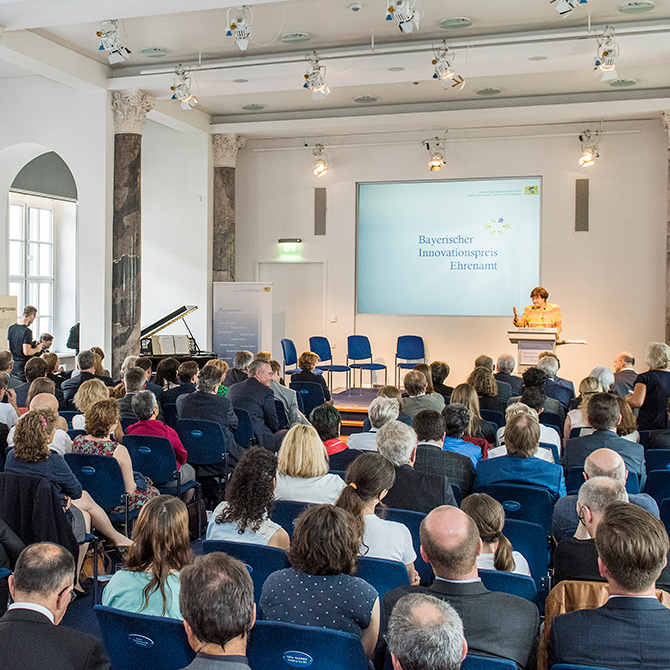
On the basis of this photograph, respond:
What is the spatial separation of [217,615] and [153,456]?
301 cm

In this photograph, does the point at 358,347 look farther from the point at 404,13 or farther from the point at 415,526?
the point at 415,526

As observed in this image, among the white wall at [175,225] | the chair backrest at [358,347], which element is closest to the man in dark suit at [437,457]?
the chair backrest at [358,347]

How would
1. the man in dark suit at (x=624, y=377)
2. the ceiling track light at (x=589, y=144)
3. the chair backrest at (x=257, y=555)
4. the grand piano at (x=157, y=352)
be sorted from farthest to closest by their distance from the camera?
the ceiling track light at (x=589, y=144), the grand piano at (x=157, y=352), the man in dark suit at (x=624, y=377), the chair backrest at (x=257, y=555)

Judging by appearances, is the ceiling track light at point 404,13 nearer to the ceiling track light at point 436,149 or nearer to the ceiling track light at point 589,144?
the ceiling track light at point 436,149

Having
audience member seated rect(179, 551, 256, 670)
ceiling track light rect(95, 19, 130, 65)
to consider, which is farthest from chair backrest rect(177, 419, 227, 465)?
ceiling track light rect(95, 19, 130, 65)

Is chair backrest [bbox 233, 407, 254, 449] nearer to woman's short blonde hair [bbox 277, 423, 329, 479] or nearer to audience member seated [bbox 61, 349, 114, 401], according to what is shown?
audience member seated [bbox 61, 349, 114, 401]

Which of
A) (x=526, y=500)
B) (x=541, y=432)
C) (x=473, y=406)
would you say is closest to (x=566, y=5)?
(x=473, y=406)

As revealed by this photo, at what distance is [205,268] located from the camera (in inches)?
480

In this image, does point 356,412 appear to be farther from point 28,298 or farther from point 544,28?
point 28,298

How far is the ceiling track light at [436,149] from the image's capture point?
11.5m

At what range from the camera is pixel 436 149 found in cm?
1186

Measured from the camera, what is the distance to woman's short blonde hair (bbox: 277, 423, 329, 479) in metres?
3.64

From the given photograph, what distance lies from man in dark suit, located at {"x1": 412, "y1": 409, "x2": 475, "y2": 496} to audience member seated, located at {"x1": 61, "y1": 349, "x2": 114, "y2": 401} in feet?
11.8

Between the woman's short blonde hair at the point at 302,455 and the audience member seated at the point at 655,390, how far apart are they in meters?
3.73
